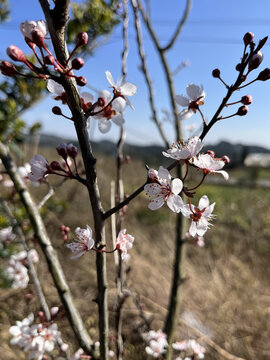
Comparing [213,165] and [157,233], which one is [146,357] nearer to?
[213,165]

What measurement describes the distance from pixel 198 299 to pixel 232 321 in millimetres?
343

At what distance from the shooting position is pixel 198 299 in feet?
7.82

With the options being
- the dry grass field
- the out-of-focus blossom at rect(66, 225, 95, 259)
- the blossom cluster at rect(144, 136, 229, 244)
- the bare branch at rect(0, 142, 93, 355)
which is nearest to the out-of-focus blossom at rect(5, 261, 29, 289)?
the dry grass field

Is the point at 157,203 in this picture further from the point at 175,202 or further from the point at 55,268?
the point at 55,268

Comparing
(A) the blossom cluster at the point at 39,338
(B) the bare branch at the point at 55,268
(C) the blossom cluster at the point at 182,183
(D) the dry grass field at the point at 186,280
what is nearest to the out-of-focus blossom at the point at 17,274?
(D) the dry grass field at the point at 186,280

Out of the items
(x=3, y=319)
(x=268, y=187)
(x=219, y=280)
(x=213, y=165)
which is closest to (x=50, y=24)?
(x=213, y=165)

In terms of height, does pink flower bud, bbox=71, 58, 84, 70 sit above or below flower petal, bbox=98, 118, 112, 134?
above

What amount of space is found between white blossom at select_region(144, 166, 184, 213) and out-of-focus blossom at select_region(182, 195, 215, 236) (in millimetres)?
17

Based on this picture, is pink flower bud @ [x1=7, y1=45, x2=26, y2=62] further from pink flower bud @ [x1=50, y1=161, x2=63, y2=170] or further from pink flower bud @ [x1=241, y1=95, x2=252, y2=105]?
pink flower bud @ [x1=241, y1=95, x2=252, y2=105]

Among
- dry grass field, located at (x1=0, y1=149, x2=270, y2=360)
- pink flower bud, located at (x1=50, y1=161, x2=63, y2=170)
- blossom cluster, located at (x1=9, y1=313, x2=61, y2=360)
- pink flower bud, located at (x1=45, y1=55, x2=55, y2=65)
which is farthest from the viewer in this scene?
dry grass field, located at (x1=0, y1=149, x2=270, y2=360)

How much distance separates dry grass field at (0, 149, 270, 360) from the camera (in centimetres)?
176

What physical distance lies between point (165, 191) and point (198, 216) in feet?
0.26

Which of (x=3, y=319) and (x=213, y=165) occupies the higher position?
(x=213, y=165)

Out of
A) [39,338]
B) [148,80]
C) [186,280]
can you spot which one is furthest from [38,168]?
[186,280]
